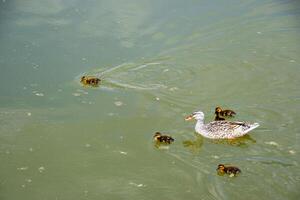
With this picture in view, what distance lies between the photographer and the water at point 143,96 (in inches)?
222

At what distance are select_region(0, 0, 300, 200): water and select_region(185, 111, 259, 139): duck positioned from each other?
95 millimetres

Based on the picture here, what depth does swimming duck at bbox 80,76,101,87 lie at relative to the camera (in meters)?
7.50

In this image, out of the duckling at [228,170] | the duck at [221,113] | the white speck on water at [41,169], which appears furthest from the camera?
the duck at [221,113]

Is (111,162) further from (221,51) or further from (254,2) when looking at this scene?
(254,2)

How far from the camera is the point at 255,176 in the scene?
564 cm

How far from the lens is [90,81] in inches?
295

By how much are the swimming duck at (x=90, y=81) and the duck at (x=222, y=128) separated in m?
1.64

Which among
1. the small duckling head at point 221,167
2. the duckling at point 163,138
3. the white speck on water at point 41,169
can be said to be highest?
the duckling at point 163,138

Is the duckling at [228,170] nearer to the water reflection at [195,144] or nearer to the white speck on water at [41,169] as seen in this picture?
the water reflection at [195,144]

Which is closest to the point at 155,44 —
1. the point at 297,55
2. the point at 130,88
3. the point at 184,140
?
the point at 130,88

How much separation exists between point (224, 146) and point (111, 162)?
1.27 meters

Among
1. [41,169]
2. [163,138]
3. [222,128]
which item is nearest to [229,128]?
[222,128]

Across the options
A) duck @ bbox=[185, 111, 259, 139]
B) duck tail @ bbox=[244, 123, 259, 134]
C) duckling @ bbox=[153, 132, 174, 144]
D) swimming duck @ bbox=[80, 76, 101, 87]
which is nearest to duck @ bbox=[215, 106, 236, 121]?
duck @ bbox=[185, 111, 259, 139]

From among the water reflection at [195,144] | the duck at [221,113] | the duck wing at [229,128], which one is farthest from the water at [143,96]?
the duck at [221,113]
